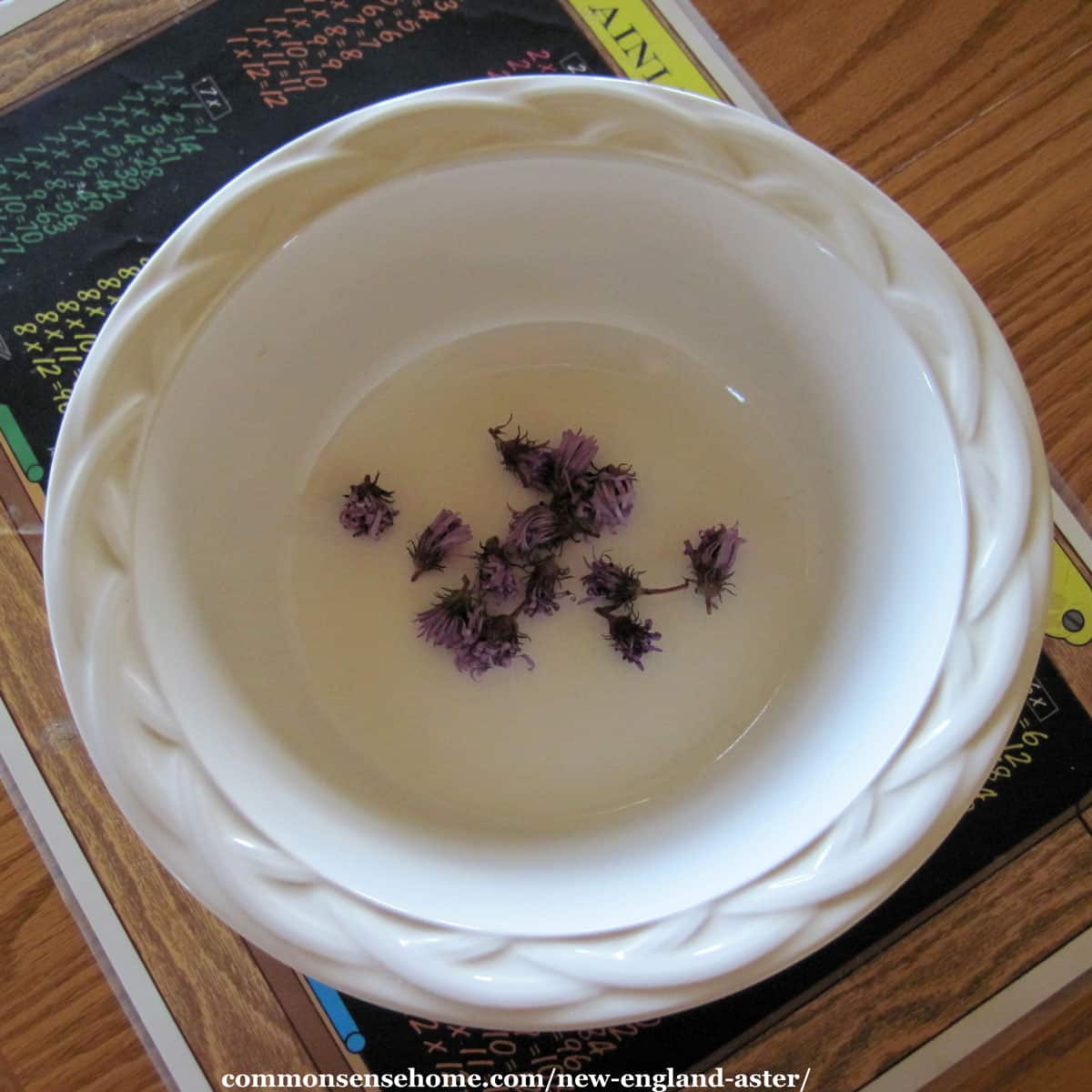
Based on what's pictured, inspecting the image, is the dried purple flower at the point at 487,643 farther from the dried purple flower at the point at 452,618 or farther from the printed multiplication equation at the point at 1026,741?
the printed multiplication equation at the point at 1026,741

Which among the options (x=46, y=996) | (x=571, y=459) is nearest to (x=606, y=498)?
(x=571, y=459)

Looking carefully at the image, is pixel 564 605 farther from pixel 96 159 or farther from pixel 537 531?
pixel 96 159

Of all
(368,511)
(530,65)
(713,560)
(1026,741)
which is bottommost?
(1026,741)

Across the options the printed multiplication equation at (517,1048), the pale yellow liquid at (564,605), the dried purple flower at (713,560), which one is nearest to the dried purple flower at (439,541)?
the pale yellow liquid at (564,605)

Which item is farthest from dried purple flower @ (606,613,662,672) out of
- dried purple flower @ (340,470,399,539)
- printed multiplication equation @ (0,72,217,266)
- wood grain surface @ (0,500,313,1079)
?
printed multiplication equation @ (0,72,217,266)

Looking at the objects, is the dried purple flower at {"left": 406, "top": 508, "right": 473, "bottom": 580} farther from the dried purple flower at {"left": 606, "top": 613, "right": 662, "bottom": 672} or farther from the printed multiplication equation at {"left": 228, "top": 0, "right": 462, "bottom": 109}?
the printed multiplication equation at {"left": 228, "top": 0, "right": 462, "bottom": 109}
